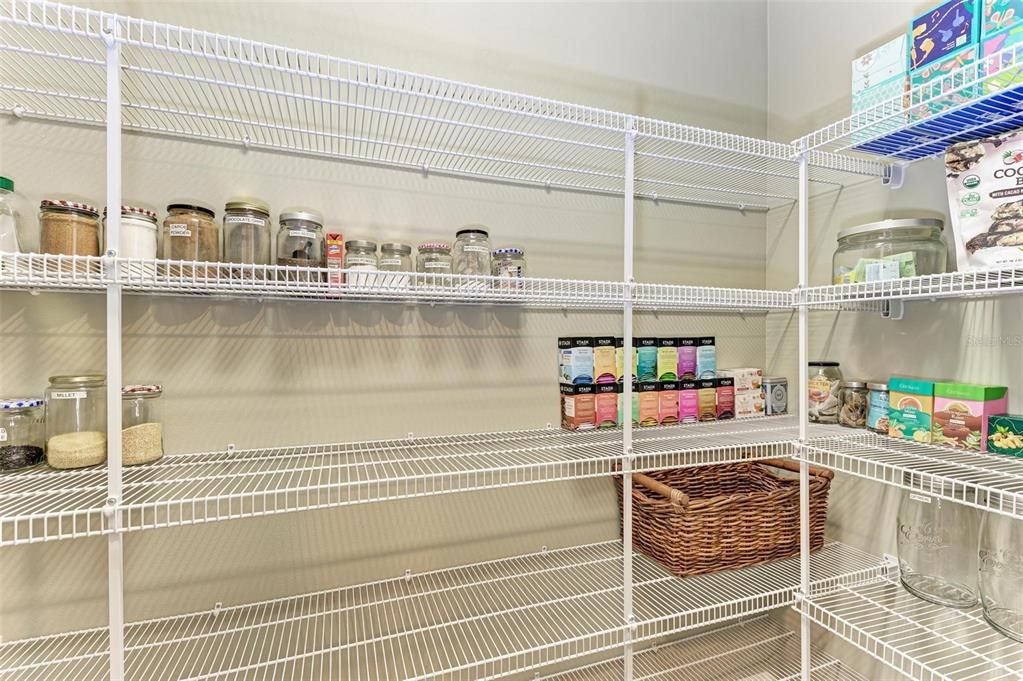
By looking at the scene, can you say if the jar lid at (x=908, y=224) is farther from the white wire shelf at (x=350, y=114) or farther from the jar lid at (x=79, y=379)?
the jar lid at (x=79, y=379)

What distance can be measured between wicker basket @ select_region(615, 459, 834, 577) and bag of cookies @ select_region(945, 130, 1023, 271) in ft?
2.22

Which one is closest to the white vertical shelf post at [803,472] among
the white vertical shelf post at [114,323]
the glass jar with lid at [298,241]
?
the glass jar with lid at [298,241]

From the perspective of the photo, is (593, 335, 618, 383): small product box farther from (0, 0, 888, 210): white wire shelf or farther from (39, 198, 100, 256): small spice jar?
(39, 198, 100, 256): small spice jar

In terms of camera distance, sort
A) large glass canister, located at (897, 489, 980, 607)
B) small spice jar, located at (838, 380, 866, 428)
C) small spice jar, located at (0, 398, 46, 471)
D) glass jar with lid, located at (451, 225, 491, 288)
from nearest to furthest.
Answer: small spice jar, located at (0, 398, 46, 471)
large glass canister, located at (897, 489, 980, 607)
glass jar with lid, located at (451, 225, 491, 288)
small spice jar, located at (838, 380, 866, 428)

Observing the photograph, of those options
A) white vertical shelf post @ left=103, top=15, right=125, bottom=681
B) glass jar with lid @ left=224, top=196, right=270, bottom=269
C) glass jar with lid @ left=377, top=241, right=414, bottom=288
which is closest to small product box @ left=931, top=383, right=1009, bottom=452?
glass jar with lid @ left=377, top=241, right=414, bottom=288

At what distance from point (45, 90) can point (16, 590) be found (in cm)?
Result: 101

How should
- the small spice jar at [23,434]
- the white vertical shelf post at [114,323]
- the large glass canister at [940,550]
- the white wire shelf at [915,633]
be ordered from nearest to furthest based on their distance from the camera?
the white vertical shelf post at [114,323] < the small spice jar at [23,434] < the white wire shelf at [915,633] < the large glass canister at [940,550]

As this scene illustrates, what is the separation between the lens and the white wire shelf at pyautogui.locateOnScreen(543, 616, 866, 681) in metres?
1.40

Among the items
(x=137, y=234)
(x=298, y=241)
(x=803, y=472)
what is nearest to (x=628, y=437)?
(x=803, y=472)

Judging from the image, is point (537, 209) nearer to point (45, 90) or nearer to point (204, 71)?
point (204, 71)

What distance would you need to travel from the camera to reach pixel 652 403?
1.49 meters

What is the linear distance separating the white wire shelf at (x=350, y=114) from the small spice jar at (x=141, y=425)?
580mm

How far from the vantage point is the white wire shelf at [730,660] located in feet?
4.59

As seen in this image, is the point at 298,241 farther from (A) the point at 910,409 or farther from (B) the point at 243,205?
(A) the point at 910,409
